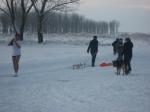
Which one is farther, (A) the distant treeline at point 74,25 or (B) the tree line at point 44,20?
(A) the distant treeline at point 74,25

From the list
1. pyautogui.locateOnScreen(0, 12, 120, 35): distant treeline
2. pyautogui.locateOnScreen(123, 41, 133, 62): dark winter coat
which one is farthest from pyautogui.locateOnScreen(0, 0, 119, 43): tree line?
pyautogui.locateOnScreen(123, 41, 133, 62): dark winter coat

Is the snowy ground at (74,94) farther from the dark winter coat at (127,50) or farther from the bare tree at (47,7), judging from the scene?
the bare tree at (47,7)

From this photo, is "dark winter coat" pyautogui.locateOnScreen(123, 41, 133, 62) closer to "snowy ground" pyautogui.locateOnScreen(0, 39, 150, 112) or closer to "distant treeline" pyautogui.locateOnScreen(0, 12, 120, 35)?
"snowy ground" pyautogui.locateOnScreen(0, 39, 150, 112)

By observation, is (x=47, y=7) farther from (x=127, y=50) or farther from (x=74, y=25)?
(x=74, y=25)

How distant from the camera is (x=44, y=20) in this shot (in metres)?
51.2

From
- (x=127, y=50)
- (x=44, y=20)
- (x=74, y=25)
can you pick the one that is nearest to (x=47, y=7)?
(x=44, y=20)

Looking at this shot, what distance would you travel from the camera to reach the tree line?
49.2 metres

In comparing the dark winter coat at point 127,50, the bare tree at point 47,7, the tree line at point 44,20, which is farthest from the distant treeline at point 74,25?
the dark winter coat at point 127,50

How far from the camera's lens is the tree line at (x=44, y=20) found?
1938 inches

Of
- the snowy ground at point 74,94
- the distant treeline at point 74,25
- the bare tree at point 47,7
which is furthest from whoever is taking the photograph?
the distant treeline at point 74,25

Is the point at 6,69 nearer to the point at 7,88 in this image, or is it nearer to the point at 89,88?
the point at 7,88

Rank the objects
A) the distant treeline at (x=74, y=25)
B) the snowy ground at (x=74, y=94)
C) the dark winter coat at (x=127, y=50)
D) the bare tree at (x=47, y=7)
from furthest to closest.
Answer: the distant treeline at (x=74, y=25), the bare tree at (x=47, y=7), the dark winter coat at (x=127, y=50), the snowy ground at (x=74, y=94)

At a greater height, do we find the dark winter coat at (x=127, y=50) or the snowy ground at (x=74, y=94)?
the dark winter coat at (x=127, y=50)

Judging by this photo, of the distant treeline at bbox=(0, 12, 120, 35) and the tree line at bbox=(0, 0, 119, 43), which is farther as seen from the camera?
the distant treeline at bbox=(0, 12, 120, 35)
